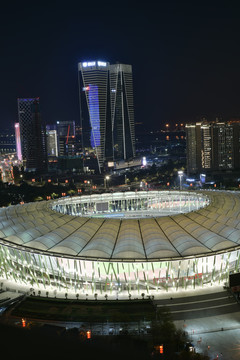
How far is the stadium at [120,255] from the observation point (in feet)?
76.5

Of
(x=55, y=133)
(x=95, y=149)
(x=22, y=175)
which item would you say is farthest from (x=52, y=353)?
(x=55, y=133)

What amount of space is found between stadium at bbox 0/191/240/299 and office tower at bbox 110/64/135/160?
3579 inches

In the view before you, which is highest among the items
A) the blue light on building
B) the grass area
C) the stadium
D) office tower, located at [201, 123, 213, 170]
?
the blue light on building

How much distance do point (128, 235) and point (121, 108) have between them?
9814 centimetres

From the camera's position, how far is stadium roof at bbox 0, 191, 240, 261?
2350 cm

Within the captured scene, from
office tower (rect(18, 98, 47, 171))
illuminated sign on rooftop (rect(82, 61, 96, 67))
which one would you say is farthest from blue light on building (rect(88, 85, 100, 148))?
office tower (rect(18, 98, 47, 171))

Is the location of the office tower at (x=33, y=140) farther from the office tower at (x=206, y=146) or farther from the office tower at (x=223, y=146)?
the office tower at (x=223, y=146)

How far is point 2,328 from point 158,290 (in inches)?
360

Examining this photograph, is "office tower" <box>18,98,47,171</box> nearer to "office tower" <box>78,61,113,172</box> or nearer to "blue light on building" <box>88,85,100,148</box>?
"office tower" <box>78,61,113,172</box>

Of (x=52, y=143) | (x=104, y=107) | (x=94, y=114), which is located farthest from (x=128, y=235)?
(x=52, y=143)

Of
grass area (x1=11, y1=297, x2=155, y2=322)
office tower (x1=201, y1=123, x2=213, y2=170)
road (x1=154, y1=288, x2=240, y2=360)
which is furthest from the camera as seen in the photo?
office tower (x1=201, y1=123, x2=213, y2=170)

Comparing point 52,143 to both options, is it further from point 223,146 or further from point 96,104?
point 223,146

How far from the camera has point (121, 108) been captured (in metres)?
120

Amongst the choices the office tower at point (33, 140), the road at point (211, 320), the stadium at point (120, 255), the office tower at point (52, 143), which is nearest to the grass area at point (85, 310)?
the stadium at point (120, 255)
